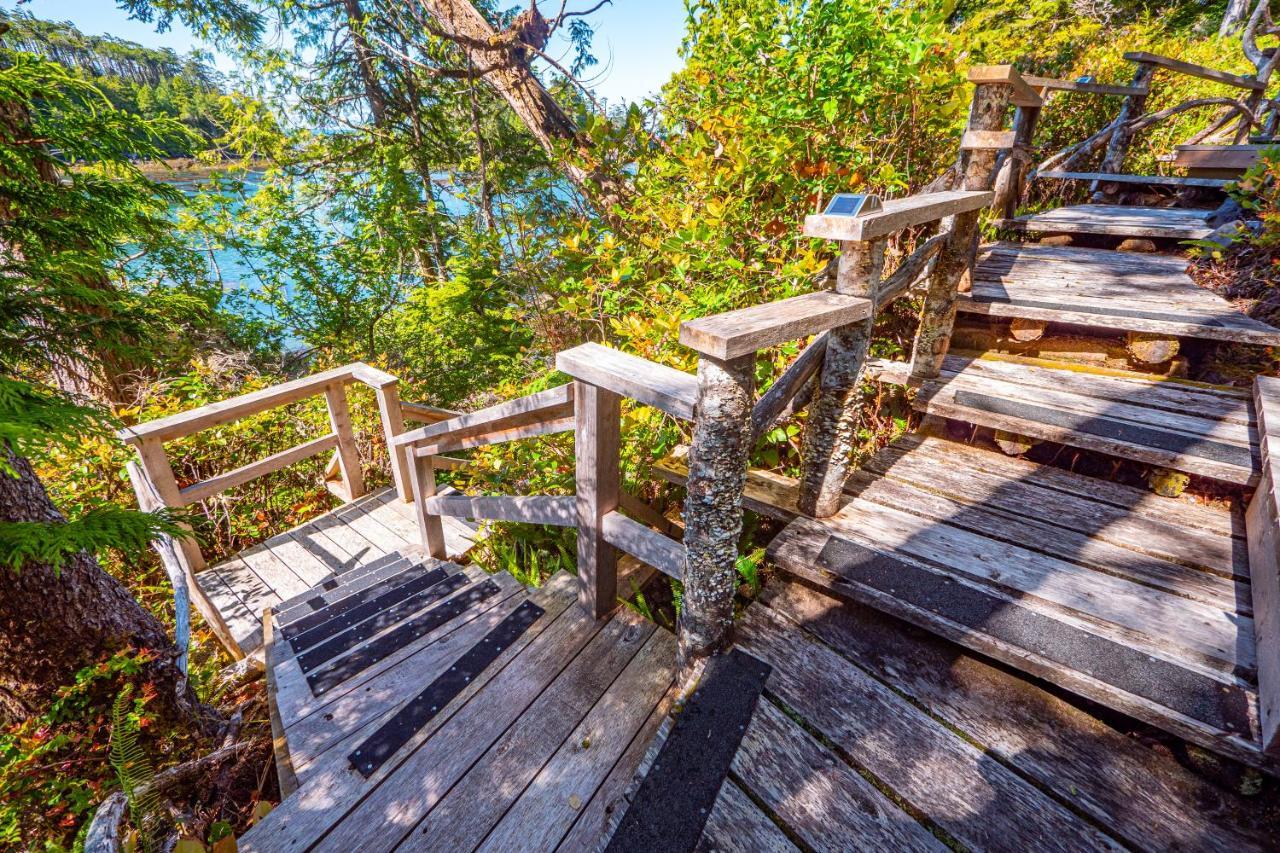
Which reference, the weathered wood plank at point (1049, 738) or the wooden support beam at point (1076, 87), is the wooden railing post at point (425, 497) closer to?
the weathered wood plank at point (1049, 738)

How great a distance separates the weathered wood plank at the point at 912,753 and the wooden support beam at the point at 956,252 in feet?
6.87

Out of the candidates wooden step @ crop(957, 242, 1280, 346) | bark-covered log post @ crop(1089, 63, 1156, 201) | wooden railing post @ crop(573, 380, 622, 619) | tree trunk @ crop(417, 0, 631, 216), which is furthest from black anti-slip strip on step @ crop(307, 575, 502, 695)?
bark-covered log post @ crop(1089, 63, 1156, 201)

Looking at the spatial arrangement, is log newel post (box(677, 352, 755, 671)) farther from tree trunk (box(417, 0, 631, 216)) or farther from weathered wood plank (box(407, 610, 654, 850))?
tree trunk (box(417, 0, 631, 216))

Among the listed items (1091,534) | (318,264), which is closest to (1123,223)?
(1091,534)

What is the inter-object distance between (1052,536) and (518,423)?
8.32 ft

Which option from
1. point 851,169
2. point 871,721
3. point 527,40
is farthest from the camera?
point 527,40

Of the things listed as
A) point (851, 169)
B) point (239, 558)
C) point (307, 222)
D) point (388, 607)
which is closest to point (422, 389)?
point (307, 222)

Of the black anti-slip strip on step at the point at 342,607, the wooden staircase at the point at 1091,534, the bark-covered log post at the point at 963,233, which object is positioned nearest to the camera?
the wooden staircase at the point at 1091,534

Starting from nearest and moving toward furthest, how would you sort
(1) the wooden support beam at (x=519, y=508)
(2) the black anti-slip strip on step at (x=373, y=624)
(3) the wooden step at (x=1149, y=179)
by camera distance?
(1) the wooden support beam at (x=519, y=508)
(2) the black anti-slip strip on step at (x=373, y=624)
(3) the wooden step at (x=1149, y=179)

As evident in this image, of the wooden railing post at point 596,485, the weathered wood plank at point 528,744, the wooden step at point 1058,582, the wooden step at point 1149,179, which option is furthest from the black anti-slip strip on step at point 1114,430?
the wooden step at point 1149,179

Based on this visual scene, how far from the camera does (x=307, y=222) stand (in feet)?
25.3

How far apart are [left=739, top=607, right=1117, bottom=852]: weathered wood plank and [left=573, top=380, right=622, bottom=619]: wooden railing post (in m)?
0.70

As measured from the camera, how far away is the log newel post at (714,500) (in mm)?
1656

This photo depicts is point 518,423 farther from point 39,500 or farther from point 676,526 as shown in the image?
point 39,500
